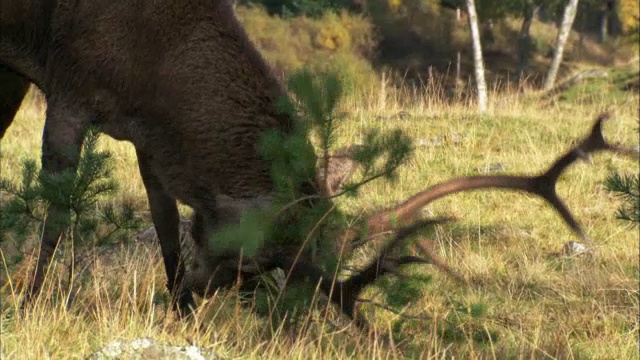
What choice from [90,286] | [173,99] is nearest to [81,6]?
[173,99]

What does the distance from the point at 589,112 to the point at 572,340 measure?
8021mm

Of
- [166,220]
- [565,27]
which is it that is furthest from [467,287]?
[565,27]

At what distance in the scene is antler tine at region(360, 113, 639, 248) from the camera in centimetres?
435

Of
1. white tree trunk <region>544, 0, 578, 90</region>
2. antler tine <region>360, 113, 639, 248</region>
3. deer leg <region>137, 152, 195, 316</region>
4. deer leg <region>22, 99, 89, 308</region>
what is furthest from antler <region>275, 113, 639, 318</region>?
white tree trunk <region>544, 0, 578, 90</region>

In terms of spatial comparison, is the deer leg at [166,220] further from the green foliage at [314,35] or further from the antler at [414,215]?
the green foliage at [314,35]

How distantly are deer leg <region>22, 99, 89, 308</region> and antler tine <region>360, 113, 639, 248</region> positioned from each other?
148 centimetres

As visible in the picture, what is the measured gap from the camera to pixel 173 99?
493cm

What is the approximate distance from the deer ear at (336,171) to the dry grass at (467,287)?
0.56 m

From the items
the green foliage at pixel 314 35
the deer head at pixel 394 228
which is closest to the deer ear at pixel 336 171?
the deer head at pixel 394 228

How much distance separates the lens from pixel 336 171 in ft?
15.9

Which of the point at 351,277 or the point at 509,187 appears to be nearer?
the point at 509,187

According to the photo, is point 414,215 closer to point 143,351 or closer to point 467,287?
point 467,287

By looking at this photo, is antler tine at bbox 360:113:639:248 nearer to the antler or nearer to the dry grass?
the antler

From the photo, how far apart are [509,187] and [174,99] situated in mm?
1619
